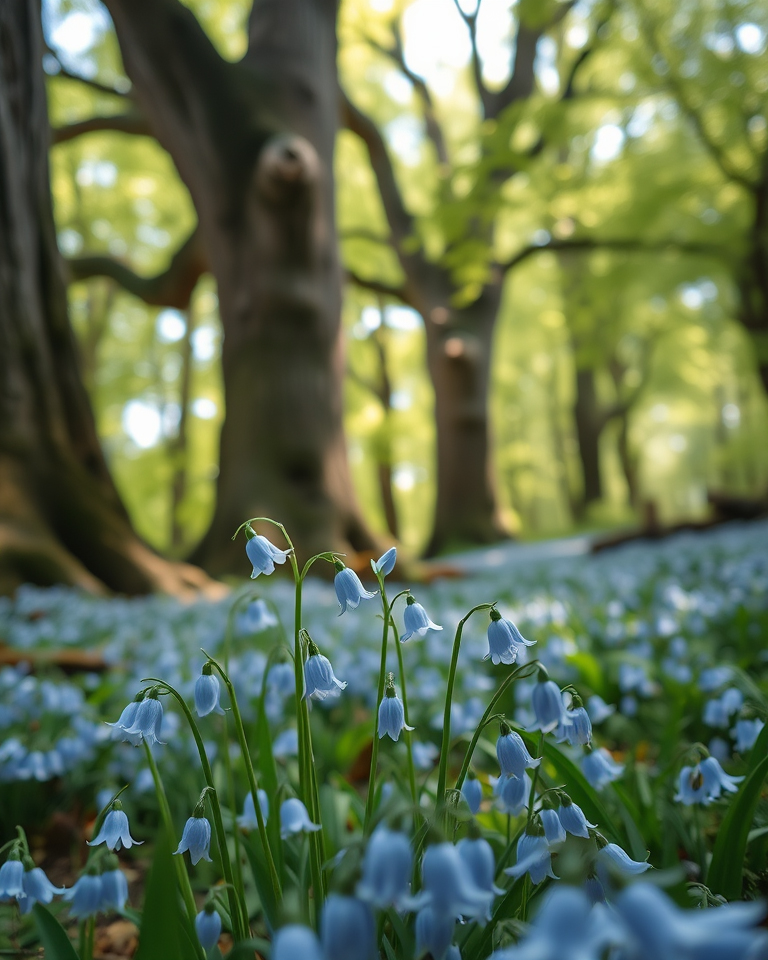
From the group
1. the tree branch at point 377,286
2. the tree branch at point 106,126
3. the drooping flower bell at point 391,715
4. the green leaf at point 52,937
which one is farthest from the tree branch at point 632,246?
the green leaf at point 52,937

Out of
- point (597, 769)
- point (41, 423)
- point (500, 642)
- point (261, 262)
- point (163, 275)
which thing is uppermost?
point (163, 275)

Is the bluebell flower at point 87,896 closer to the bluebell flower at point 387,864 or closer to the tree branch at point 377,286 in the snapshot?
the bluebell flower at point 387,864

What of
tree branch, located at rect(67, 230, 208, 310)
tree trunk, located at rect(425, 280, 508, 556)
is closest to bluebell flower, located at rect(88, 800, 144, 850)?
tree branch, located at rect(67, 230, 208, 310)

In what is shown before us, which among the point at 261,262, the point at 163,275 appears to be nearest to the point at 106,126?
the point at 163,275

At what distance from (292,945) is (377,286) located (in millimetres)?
15099

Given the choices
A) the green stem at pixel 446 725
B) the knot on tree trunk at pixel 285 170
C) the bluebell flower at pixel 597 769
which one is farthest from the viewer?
the knot on tree trunk at pixel 285 170

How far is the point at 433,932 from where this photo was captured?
741 mm

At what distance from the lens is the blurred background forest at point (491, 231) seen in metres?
11.2

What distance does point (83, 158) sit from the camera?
1802 cm

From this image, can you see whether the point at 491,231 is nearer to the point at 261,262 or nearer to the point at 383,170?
the point at 383,170

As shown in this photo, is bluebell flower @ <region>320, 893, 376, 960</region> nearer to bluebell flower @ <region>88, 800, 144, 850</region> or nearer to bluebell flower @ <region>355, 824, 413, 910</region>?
bluebell flower @ <region>355, 824, 413, 910</region>

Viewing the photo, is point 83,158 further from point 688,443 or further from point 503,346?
point 688,443

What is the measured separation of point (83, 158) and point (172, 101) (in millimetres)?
13032

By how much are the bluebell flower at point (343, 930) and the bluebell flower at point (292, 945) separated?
3 centimetres
